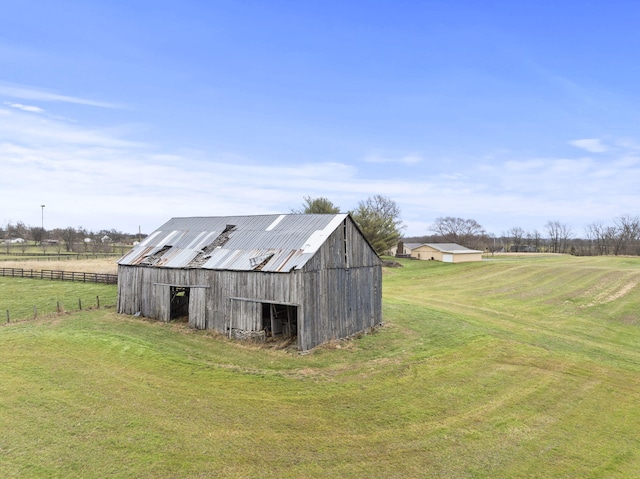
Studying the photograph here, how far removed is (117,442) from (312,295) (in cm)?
1106

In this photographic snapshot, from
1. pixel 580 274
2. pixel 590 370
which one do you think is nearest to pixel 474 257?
pixel 580 274

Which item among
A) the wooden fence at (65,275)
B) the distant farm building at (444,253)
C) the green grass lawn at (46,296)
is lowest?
the green grass lawn at (46,296)

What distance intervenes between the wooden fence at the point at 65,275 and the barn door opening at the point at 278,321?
23.7 m

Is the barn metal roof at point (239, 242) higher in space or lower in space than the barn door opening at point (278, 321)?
higher

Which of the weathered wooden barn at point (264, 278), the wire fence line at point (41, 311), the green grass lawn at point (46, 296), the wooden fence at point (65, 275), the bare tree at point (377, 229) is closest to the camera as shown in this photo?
the weathered wooden barn at point (264, 278)

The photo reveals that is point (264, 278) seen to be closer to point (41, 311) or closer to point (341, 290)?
point (341, 290)

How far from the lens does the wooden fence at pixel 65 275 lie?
131ft

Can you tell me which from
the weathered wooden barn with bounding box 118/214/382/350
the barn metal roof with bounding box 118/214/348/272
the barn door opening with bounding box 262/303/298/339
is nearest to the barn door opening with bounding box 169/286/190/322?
the weathered wooden barn with bounding box 118/214/382/350

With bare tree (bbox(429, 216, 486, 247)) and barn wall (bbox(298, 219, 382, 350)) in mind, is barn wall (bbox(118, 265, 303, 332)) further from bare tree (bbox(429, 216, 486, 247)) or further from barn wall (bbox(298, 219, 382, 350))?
bare tree (bbox(429, 216, 486, 247))

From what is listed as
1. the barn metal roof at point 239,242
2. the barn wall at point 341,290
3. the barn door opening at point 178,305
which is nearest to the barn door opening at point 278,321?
the barn wall at point 341,290

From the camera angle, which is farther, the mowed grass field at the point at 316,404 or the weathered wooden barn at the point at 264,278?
the weathered wooden barn at the point at 264,278

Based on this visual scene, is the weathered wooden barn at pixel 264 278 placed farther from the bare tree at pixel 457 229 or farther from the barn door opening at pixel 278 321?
the bare tree at pixel 457 229

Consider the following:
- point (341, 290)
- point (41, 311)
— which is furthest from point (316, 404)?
point (41, 311)

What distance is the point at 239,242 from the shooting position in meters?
24.4
